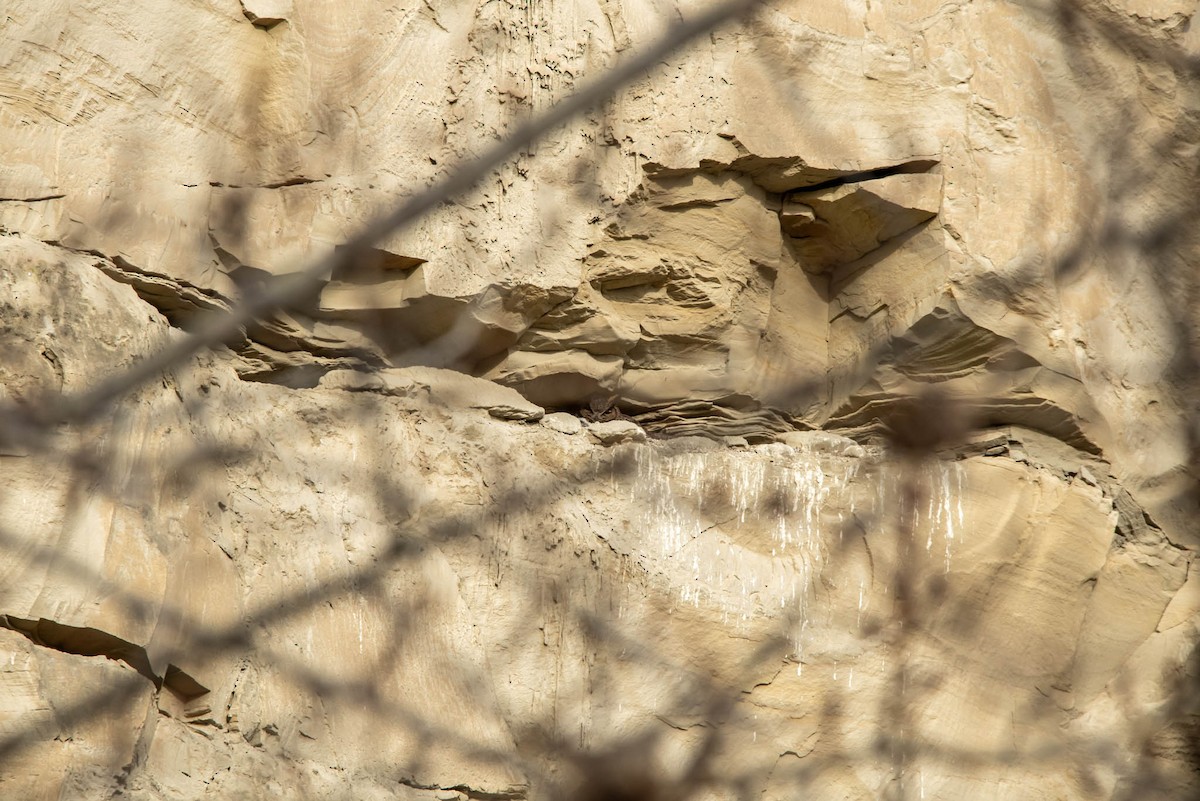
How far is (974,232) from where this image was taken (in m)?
2.73

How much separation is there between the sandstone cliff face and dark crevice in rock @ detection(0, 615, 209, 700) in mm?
16

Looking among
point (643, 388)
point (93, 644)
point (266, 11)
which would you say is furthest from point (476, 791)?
point (266, 11)

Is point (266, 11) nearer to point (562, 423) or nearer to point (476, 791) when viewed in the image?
point (562, 423)

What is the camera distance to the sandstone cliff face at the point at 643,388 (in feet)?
7.46

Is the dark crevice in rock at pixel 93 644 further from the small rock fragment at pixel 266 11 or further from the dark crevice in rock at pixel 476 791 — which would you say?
the small rock fragment at pixel 266 11

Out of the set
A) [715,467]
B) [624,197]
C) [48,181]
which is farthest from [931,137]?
[48,181]

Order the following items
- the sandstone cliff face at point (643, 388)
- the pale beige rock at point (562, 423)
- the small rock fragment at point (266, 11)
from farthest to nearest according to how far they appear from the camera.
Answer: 1. the pale beige rock at point (562, 423)
2. the small rock fragment at point (266, 11)
3. the sandstone cliff face at point (643, 388)

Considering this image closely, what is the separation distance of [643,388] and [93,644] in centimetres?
125

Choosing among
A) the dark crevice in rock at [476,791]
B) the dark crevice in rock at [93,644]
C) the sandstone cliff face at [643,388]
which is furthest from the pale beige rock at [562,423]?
the dark crevice in rock at [93,644]

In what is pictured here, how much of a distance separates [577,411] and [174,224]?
0.92m

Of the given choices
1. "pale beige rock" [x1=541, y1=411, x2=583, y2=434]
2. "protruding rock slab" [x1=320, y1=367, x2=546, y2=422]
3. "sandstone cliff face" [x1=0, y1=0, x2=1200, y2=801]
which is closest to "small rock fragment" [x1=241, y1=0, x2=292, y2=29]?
"sandstone cliff face" [x1=0, y1=0, x2=1200, y2=801]

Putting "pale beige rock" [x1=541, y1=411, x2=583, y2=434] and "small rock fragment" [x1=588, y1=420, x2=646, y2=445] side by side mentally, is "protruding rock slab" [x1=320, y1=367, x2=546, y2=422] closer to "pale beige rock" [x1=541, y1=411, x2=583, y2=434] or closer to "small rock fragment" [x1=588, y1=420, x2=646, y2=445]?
"pale beige rock" [x1=541, y1=411, x2=583, y2=434]

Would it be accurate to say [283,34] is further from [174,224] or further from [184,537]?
[184,537]

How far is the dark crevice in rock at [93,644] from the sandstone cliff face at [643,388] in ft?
0.05
